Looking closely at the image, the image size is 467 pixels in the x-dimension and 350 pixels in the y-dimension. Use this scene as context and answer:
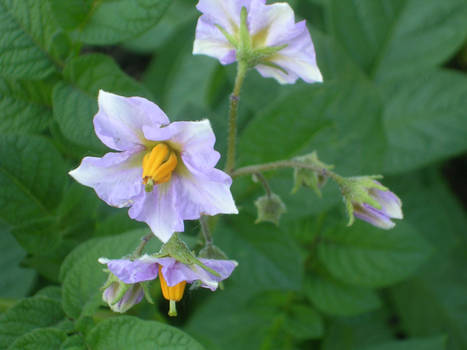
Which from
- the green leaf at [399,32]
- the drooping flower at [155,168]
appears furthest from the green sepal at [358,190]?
the green leaf at [399,32]

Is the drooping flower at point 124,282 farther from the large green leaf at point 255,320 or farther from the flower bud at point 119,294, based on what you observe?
the large green leaf at point 255,320

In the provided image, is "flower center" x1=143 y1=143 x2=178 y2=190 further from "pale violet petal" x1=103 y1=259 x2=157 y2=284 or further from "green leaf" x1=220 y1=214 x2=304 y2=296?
"green leaf" x1=220 y1=214 x2=304 y2=296

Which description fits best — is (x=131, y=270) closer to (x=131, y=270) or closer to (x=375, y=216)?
(x=131, y=270)

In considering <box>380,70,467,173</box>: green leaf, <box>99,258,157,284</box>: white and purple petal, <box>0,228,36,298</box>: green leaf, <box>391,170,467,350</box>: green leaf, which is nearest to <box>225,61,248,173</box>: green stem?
<box>99,258,157,284</box>: white and purple petal

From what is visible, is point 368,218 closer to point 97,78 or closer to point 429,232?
point 97,78

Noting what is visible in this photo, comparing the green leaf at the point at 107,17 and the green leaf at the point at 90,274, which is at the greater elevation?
the green leaf at the point at 107,17

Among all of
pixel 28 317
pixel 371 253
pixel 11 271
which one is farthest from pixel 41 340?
pixel 371 253

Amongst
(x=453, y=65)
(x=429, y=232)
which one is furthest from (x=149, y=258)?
(x=453, y=65)
